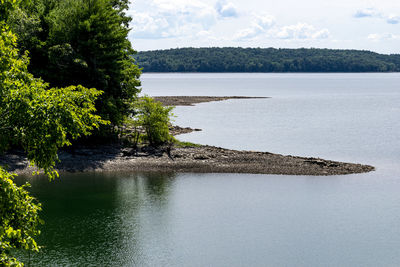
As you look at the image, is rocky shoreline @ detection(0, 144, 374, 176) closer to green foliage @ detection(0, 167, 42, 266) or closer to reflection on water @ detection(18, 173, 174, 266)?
reflection on water @ detection(18, 173, 174, 266)

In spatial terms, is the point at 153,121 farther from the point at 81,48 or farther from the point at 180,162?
the point at 81,48

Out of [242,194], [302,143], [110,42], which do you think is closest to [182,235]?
[242,194]

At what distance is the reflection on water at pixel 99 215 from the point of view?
31.4 metres

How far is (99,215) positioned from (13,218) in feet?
80.2

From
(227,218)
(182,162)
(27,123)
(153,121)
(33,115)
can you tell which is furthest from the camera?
(153,121)

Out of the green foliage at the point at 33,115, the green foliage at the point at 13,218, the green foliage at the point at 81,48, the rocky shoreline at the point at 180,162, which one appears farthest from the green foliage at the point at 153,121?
the green foliage at the point at 13,218

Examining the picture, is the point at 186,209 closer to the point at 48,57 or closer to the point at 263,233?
the point at 263,233

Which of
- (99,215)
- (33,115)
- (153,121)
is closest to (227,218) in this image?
(99,215)

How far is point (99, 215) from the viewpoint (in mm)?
40531

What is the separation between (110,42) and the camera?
60875mm

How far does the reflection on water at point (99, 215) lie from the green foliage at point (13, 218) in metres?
13.9

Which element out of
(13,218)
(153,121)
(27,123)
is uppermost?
(27,123)

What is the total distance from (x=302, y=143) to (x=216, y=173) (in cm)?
2522

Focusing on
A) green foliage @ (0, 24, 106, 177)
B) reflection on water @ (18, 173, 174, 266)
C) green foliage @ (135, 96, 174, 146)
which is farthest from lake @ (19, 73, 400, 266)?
green foliage @ (0, 24, 106, 177)
